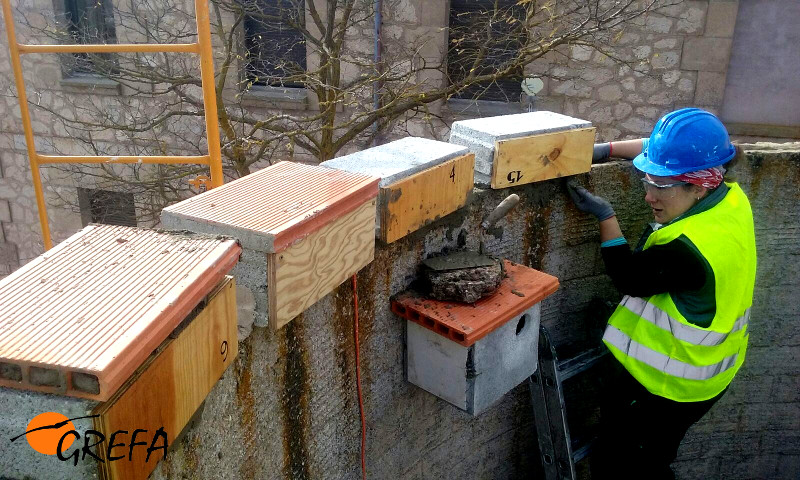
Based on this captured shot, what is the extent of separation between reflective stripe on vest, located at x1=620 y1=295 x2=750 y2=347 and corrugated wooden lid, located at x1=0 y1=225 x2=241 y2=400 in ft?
6.03

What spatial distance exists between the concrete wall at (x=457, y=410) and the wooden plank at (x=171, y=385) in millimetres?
164

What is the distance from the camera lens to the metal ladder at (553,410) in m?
3.02

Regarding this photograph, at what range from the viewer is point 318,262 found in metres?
1.89

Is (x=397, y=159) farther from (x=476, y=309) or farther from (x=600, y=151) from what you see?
(x=600, y=151)

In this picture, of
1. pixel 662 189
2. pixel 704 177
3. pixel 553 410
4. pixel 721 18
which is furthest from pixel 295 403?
pixel 721 18

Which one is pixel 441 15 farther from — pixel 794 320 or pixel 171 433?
pixel 171 433

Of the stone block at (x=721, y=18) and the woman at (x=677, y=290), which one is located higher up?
the stone block at (x=721, y=18)

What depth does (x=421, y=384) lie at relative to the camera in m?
2.57

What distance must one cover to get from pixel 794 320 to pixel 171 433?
11.8 feet

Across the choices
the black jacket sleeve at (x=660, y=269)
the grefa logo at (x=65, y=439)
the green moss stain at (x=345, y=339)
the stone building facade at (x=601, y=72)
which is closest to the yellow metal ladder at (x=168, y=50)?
the green moss stain at (x=345, y=339)

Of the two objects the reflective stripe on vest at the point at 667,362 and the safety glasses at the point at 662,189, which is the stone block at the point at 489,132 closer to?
the safety glasses at the point at 662,189

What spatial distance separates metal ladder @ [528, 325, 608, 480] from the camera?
3023 mm

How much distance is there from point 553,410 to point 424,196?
4.21ft

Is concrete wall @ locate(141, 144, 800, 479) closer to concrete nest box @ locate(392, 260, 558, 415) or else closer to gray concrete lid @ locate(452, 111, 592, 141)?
concrete nest box @ locate(392, 260, 558, 415)
